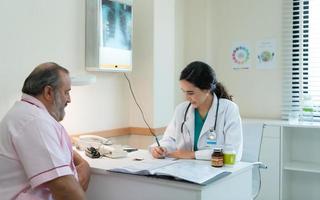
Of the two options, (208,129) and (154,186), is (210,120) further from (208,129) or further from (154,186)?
(154,186)

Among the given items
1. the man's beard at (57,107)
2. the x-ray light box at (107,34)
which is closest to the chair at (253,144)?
the x-ray light box at (107,34)

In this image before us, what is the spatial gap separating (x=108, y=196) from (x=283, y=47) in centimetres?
263

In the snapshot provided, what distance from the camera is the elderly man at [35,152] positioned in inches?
61.1

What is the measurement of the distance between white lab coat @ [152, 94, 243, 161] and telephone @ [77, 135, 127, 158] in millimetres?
338

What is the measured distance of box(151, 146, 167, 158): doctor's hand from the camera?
2284 mm

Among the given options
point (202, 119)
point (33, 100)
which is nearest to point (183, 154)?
point (202, 119)

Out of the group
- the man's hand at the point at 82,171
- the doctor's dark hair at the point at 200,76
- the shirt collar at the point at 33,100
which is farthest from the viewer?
the doctor's dark hair at the point at 200,76

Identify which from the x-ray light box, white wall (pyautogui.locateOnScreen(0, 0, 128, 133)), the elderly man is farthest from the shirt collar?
the x-ray light box

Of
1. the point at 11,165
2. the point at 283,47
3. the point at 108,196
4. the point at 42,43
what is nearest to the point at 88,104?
the point at 42,43

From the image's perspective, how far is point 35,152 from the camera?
1547mm

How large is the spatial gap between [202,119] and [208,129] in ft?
0.35

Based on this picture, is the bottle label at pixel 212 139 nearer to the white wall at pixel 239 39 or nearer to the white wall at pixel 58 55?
the white wall at pixel 58 55

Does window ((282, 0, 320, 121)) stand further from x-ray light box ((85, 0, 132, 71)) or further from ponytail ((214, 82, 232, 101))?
x-ray light box ((85, 0, 132, 71))

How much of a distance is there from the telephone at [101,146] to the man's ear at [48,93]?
2.20ft
